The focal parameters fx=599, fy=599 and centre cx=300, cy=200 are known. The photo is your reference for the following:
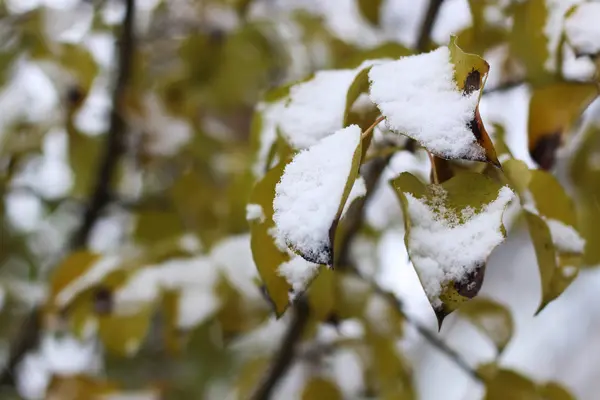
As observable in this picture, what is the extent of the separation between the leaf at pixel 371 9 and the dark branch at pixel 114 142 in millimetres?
217

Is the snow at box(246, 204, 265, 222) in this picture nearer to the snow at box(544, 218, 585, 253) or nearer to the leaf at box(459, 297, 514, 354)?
the snow at box(544, 218, 585, 253)

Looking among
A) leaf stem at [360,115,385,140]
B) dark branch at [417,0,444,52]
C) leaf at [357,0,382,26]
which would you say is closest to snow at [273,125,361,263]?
leaf stem at [360,115,385,140]

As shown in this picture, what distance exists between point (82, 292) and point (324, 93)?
301mm

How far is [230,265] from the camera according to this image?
472 mm

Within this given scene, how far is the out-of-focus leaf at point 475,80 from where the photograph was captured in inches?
8.9

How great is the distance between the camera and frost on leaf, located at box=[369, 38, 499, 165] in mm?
223

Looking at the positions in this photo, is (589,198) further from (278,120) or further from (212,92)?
(212,92)

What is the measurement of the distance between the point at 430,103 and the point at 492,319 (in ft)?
0.98

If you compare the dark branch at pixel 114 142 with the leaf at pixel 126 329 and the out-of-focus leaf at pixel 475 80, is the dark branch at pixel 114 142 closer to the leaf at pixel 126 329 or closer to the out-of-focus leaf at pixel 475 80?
the leaf at pixel 126 329

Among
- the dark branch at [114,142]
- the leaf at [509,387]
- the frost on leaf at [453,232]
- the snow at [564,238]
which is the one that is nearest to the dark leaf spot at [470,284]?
the frost on leaf at [453,232]

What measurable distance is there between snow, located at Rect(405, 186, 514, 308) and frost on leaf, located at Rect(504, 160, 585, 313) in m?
0.07

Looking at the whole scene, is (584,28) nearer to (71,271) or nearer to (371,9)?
(371,9)

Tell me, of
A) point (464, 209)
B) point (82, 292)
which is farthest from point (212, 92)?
point (464, 209)

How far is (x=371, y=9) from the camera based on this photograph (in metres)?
0.55
